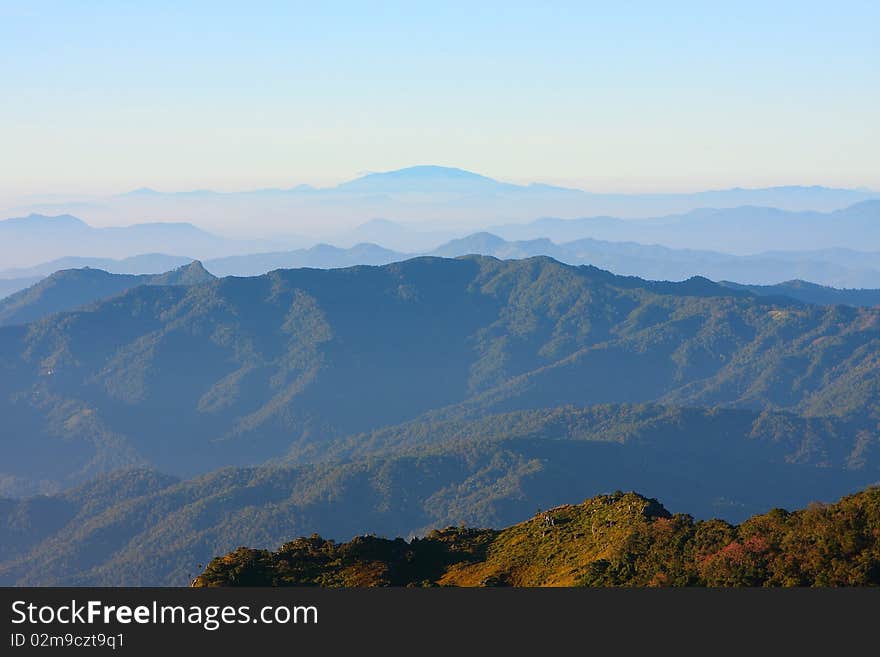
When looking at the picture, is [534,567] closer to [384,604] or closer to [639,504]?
[639,504]

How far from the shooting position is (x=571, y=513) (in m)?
80.9

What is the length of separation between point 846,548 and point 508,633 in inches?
716

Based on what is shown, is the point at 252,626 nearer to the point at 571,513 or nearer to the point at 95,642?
the point at 95,642

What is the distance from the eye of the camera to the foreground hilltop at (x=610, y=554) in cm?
5347

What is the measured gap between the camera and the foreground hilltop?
175 feet

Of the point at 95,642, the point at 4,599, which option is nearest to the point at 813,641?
the point at 95,642

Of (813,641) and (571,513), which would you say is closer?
(813,641)

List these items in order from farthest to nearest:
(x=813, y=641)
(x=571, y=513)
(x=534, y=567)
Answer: (x=571, y=513) < (x=534, y=567) < (x=813, y=641)

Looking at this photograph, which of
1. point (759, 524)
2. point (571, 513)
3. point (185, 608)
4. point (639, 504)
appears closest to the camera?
point (185, 608)

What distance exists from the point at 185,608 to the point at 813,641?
2508cm

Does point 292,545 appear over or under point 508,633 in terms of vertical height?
under

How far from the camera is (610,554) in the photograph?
6475cm

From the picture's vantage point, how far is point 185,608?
45406 millimetres

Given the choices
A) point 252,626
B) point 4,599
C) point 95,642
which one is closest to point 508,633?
point 252,626
